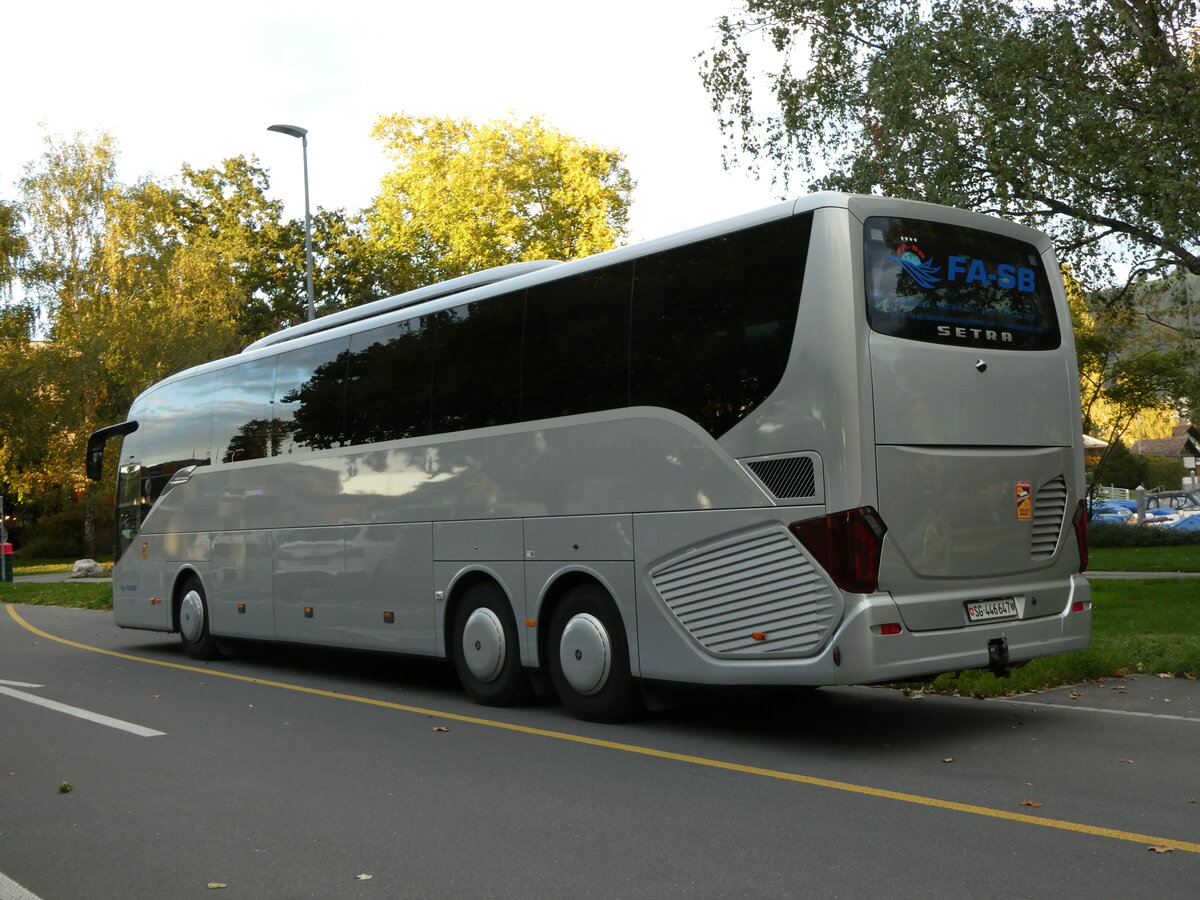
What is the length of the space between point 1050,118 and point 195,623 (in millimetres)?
12794

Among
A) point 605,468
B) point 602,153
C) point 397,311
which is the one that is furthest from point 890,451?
point 602,153

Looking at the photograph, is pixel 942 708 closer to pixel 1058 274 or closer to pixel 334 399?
pixel 1058 274

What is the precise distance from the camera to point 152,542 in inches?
650

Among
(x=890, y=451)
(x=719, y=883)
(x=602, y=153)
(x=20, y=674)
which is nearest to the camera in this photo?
(x=719, y=883)

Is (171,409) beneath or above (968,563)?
above

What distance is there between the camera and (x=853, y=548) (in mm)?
7887

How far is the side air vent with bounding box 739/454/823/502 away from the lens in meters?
8.05

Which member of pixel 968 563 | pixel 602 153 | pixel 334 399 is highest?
pixel 602 153

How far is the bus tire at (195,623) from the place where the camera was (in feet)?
50.5

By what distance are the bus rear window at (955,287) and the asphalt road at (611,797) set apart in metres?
2.68

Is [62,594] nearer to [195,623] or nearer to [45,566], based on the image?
[195,623]

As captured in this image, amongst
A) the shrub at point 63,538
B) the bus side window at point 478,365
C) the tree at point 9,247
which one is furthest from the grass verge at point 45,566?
the bus side window at point 478,365

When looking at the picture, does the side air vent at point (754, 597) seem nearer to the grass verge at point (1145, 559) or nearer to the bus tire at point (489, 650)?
the bus tire at point (489, 650)

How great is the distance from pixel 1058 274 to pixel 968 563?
250cm
